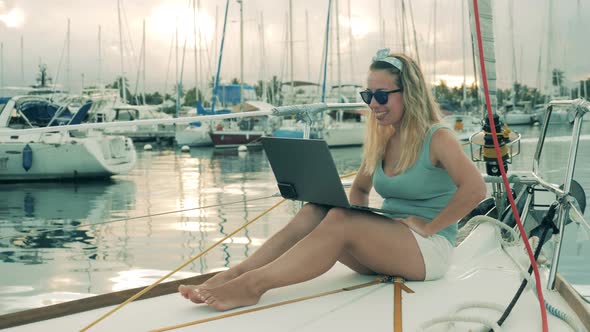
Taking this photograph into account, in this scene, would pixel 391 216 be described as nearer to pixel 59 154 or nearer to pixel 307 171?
pixel 307 171

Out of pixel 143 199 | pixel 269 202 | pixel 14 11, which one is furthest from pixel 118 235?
pixel 14 11

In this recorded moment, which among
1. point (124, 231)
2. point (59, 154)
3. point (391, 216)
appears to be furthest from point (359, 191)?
point (59, 154)

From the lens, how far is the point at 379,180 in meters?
3.02

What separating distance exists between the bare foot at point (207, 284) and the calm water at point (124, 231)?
1.37m

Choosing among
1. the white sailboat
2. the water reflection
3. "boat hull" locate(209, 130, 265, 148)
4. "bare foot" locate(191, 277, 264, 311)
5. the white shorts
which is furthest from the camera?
"boat hull" locate(209, 130, 265, 148)

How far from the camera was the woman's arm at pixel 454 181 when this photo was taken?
272 centimetres

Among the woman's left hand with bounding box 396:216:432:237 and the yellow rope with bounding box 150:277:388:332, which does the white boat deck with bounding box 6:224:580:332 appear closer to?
the yellow rope with bounding box 150:277:388:332

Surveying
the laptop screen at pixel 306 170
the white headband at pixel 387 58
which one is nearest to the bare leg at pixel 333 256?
the laptop screen at pixel 306 170

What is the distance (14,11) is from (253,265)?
31720mm

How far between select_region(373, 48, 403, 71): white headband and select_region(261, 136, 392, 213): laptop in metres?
0.49

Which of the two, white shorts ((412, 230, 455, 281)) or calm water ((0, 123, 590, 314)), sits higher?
white shorts ((412, 230, 455, 281))

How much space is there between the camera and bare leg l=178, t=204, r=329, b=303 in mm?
2738

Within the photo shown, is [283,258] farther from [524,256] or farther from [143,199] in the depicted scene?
[143,199]

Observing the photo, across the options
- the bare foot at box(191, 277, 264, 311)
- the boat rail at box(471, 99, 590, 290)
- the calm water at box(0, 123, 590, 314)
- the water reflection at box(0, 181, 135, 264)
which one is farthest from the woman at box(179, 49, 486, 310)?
the water reflection at box(0, 181, 135, 264)
